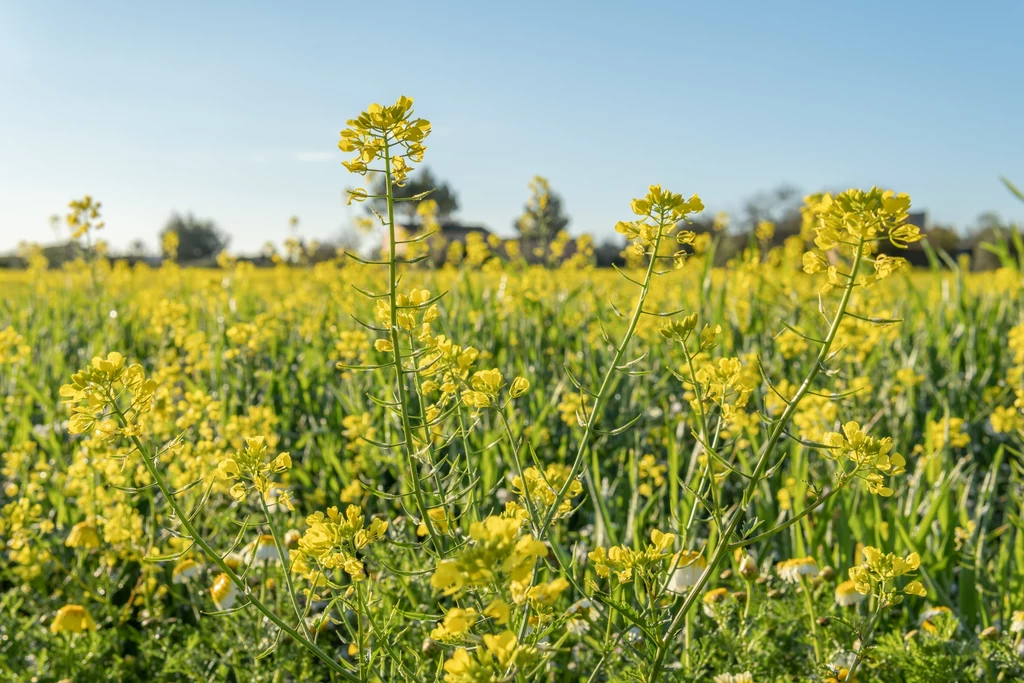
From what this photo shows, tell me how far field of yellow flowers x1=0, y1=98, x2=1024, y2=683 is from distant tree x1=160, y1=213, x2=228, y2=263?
2179 inches

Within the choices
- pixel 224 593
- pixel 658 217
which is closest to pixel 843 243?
pixel 658 217

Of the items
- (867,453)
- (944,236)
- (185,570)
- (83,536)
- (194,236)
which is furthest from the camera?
(194,236)

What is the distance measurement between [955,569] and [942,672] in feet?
3.44

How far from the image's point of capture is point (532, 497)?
1.45 metres

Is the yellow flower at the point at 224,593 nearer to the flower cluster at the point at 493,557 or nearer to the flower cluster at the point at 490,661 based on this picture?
the flower cluster at the point at 490,661

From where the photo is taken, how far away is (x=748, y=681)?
1552 mm

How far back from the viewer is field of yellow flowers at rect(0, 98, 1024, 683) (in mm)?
1263

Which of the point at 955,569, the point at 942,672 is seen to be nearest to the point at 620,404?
the point at 955,569

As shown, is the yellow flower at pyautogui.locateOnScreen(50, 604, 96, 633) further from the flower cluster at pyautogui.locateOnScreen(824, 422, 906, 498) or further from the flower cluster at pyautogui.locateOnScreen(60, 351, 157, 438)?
the flower cluster at pyautogui.locateOnScreen(824, 422, 906, 498)

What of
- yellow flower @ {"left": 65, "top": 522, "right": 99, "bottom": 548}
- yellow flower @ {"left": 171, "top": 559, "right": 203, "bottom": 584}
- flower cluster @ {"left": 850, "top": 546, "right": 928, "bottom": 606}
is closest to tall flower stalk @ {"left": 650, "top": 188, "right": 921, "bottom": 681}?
flower cluster @ {"left": 850, "top": 546, "right": 928, "bottom": 606}

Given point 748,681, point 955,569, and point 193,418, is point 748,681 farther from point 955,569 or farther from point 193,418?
point 193,418

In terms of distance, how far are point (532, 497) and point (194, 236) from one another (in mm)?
61822

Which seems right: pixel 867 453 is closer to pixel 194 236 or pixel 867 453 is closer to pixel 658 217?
pixel 658 217

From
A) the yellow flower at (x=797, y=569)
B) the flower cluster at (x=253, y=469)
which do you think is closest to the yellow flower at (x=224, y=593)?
the flower cluster at (x=253, y=469)
